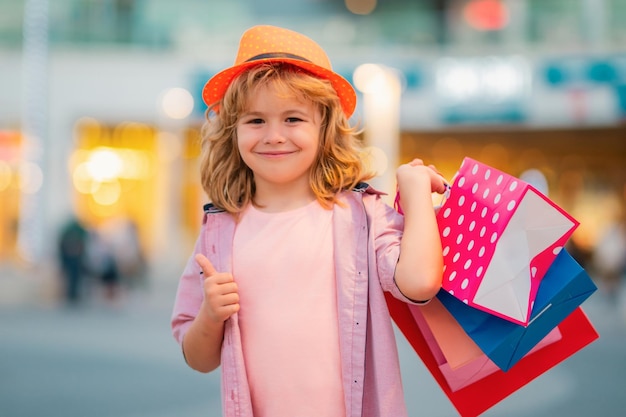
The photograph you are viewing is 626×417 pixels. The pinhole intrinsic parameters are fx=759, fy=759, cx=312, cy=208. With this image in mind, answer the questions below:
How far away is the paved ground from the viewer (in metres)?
5.40

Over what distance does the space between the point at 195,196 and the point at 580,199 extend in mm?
10865

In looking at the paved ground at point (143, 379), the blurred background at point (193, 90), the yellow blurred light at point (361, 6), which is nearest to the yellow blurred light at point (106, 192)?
the blurred background at point (193, 90)

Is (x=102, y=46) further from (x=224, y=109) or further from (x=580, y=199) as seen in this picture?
(x=224, y=109)

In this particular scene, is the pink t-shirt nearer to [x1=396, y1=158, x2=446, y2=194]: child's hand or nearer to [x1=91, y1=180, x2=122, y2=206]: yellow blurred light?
[x1=396, y1=158, x2=446, y2=194]: child's hand

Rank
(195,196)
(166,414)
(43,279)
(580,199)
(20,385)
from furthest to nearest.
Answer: (580,199)
(195,196)
(43,279)
(20,385)
(166,414)

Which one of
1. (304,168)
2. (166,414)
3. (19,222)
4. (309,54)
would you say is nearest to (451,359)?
(304,168)

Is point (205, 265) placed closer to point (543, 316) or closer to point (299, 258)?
point (299, 258)

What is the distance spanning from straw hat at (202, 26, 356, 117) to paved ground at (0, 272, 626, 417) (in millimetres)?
3659

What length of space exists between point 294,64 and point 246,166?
13.5 inches

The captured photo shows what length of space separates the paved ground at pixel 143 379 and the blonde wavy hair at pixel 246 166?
3473mm

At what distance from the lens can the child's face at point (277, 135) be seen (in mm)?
1923

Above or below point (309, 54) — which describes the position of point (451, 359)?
below

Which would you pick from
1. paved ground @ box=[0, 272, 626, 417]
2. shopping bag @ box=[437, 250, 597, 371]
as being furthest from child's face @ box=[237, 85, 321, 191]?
Result: paved ground @ box=[0, 272, 626, 417]

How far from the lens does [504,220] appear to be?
1784 mm
